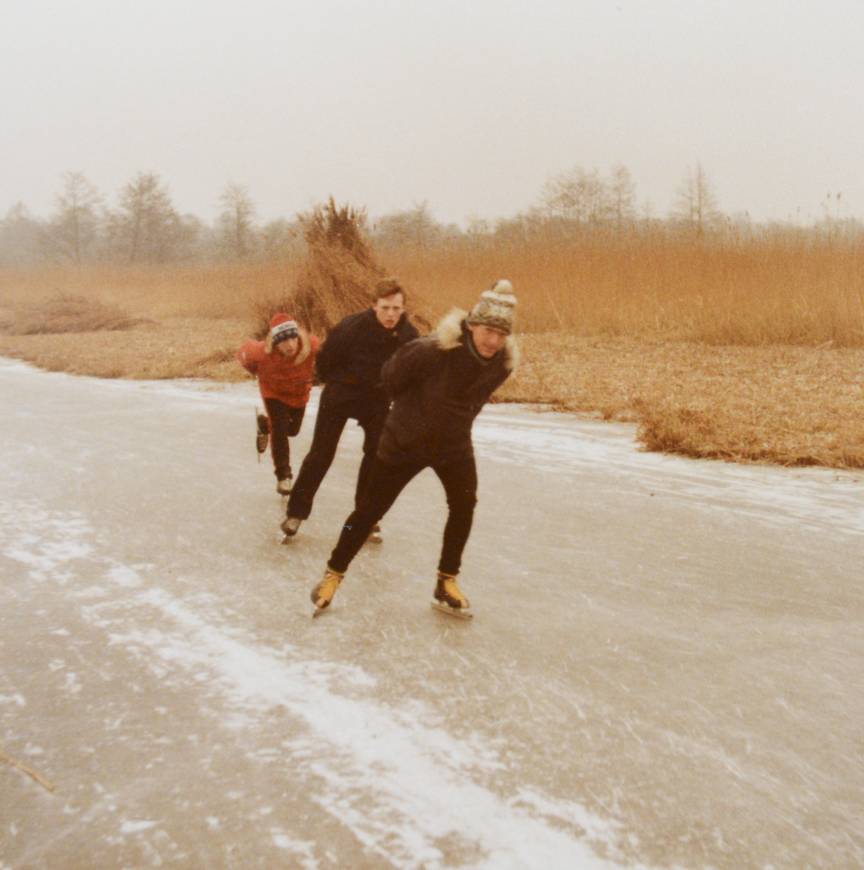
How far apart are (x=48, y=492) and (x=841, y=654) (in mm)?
5013

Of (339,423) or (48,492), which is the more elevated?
(339,423)

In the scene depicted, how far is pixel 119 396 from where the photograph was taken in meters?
11.8

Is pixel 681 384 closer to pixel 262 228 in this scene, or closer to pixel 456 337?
pixel 456 337

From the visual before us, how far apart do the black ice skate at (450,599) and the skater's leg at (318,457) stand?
1.41 m

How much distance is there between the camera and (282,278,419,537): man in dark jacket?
5.01 m

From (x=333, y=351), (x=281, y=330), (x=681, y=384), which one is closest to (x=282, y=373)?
(x=281, y=330)

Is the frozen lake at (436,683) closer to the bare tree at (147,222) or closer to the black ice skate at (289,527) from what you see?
the black ice skate at (289,527)

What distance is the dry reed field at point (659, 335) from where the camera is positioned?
8.56 meters

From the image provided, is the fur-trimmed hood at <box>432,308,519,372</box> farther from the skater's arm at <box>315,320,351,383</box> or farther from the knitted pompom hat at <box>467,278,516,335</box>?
the skater's arm at <box>315,320,351,383</box>

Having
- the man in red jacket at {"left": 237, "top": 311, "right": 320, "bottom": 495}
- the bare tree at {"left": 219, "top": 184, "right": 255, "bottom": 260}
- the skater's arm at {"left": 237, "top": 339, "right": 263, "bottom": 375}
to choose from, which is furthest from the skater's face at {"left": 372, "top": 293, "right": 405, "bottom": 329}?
the bare tree at {"left": 219, "top": 184, "right": 255, "bottom": 260}

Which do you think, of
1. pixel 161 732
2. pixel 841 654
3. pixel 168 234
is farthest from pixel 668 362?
pixel 168 234

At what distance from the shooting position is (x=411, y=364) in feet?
13.1

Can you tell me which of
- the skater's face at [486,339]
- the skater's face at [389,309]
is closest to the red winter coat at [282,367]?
the skater's face at [389,309]

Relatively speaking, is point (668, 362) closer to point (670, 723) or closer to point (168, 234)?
point (670, 723)
